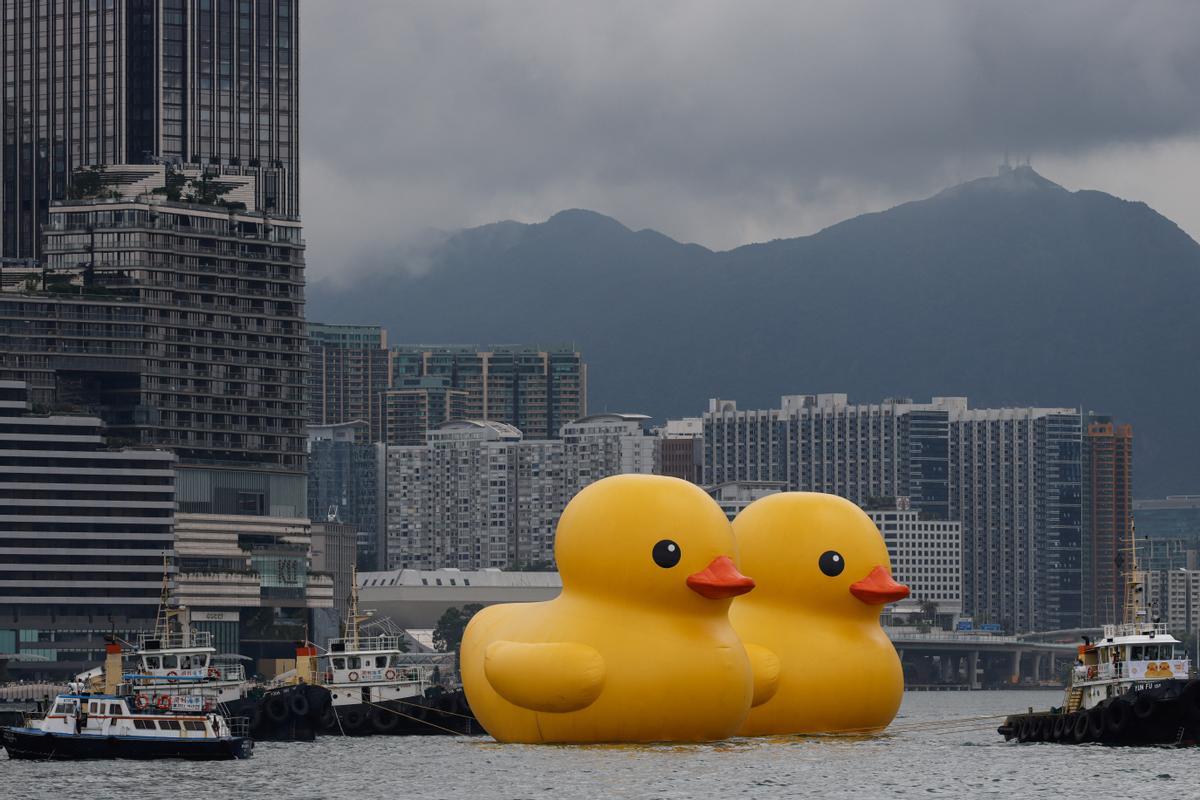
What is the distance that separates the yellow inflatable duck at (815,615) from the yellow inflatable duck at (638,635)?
4612mm

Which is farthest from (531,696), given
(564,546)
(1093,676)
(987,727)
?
(987,727)

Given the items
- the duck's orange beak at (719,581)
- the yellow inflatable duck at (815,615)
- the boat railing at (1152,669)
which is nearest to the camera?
the duck's orange beak at (719,581)

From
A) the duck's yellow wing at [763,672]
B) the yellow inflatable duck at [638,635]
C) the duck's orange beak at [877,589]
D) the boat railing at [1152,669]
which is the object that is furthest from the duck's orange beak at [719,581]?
the boat railing at [1152,669]

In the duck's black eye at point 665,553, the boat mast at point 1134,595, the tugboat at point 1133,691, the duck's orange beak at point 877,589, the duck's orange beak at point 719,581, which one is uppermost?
the duck's black eye at point 665,553

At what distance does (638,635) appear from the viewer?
65.6m

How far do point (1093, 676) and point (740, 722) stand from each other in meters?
18.5

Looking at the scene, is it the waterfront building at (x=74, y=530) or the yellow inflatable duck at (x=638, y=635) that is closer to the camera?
the yellow inflatable duck at (x=638, y=635)

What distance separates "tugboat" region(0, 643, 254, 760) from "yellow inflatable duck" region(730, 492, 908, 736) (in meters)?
18.3

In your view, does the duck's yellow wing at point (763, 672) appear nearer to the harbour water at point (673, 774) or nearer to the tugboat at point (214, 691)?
the harbour water at point (673, 774)

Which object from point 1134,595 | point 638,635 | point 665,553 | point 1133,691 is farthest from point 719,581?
point 1134,595

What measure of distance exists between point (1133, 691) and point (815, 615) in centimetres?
1277

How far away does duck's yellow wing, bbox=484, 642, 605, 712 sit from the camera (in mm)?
65188

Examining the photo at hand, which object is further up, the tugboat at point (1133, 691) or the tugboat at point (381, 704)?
the tugboat at point (1133, 691)

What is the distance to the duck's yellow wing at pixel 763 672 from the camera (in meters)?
70.7
